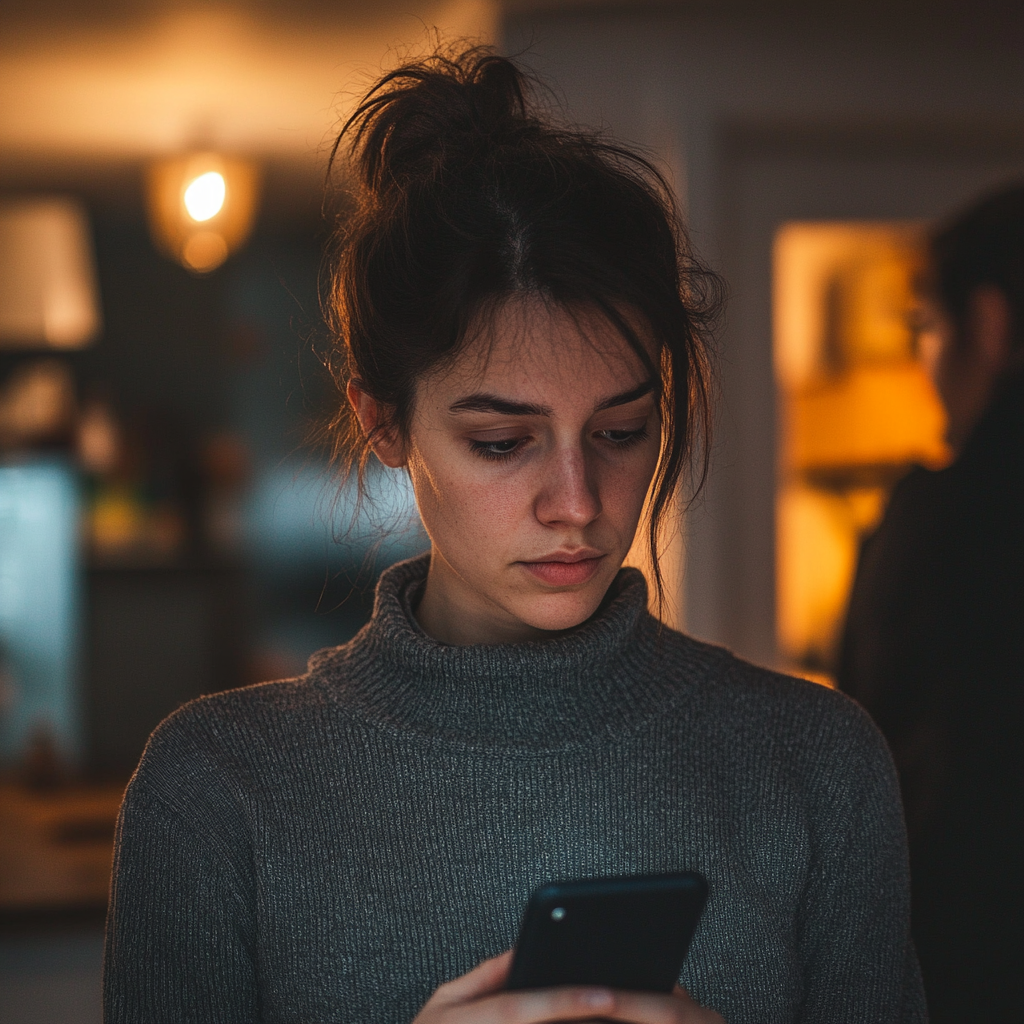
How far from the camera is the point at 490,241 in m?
0.90

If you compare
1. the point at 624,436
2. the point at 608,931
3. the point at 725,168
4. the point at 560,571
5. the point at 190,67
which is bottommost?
the point at 608,931

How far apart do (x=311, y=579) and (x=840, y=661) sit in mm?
3103

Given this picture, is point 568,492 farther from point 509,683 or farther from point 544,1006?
point 544,1006

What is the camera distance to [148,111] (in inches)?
111

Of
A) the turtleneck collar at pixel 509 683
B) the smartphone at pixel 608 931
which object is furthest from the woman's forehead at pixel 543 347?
the smartphone at pixel 608 931

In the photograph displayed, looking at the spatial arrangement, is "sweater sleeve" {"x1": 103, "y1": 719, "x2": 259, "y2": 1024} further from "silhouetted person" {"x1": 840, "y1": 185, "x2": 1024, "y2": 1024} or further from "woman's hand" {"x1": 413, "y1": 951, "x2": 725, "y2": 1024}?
"silhouetted person" {"x1": 840, "y1": 185, "x2": 1024, "y2": 1024}

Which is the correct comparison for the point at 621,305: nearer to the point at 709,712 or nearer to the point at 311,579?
the point at 709,712

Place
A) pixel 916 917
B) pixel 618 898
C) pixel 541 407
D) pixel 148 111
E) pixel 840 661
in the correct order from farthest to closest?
pixel 148 111
pixel 840 661
pixel 916 917
pixel 541 407
pixel 618 898

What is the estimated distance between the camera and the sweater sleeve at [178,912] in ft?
2.92

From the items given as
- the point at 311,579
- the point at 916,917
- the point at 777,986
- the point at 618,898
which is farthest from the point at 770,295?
the point at 311,579

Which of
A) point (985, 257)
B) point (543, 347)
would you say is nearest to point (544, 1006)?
point (543, 347)

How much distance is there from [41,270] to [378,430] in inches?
121

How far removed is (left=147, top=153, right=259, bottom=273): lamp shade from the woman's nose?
2.03 m

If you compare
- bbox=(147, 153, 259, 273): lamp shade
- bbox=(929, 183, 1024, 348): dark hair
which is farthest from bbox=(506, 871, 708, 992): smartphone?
bbox=(147, 153, 259, 273): lamp shade
